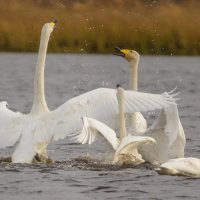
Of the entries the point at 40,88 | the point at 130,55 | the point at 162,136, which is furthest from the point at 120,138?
the point at 130,55

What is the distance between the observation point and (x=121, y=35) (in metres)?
31.5

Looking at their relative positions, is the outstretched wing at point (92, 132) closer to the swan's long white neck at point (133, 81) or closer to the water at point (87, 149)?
the water at point (87, 149)

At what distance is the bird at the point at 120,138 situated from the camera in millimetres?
11305

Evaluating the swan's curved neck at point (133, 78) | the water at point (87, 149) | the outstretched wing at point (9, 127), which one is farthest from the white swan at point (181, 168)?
the swan's curved neck at point (133, 78)

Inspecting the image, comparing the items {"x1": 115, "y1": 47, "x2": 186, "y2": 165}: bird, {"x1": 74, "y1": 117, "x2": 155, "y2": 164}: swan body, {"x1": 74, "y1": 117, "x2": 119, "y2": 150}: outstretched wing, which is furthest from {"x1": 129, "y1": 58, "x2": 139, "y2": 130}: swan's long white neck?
{"x1": 74, "y1": 117, "x2": 119, "y2": 150}: outstretched wing

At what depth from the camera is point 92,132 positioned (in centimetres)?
1141

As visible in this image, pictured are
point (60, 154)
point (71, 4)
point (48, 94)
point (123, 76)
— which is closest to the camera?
point (60, 154)

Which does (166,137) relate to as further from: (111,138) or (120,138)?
(111,138)

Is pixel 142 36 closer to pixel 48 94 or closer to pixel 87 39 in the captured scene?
pixel 87 39

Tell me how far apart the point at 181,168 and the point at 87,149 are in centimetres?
302

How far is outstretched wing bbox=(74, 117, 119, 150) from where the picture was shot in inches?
446

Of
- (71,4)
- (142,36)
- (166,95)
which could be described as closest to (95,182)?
(166,95)

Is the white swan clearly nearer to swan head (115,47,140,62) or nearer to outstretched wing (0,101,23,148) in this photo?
outstretched wing (0,101,23,148)

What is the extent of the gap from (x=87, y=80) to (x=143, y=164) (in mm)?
12781
